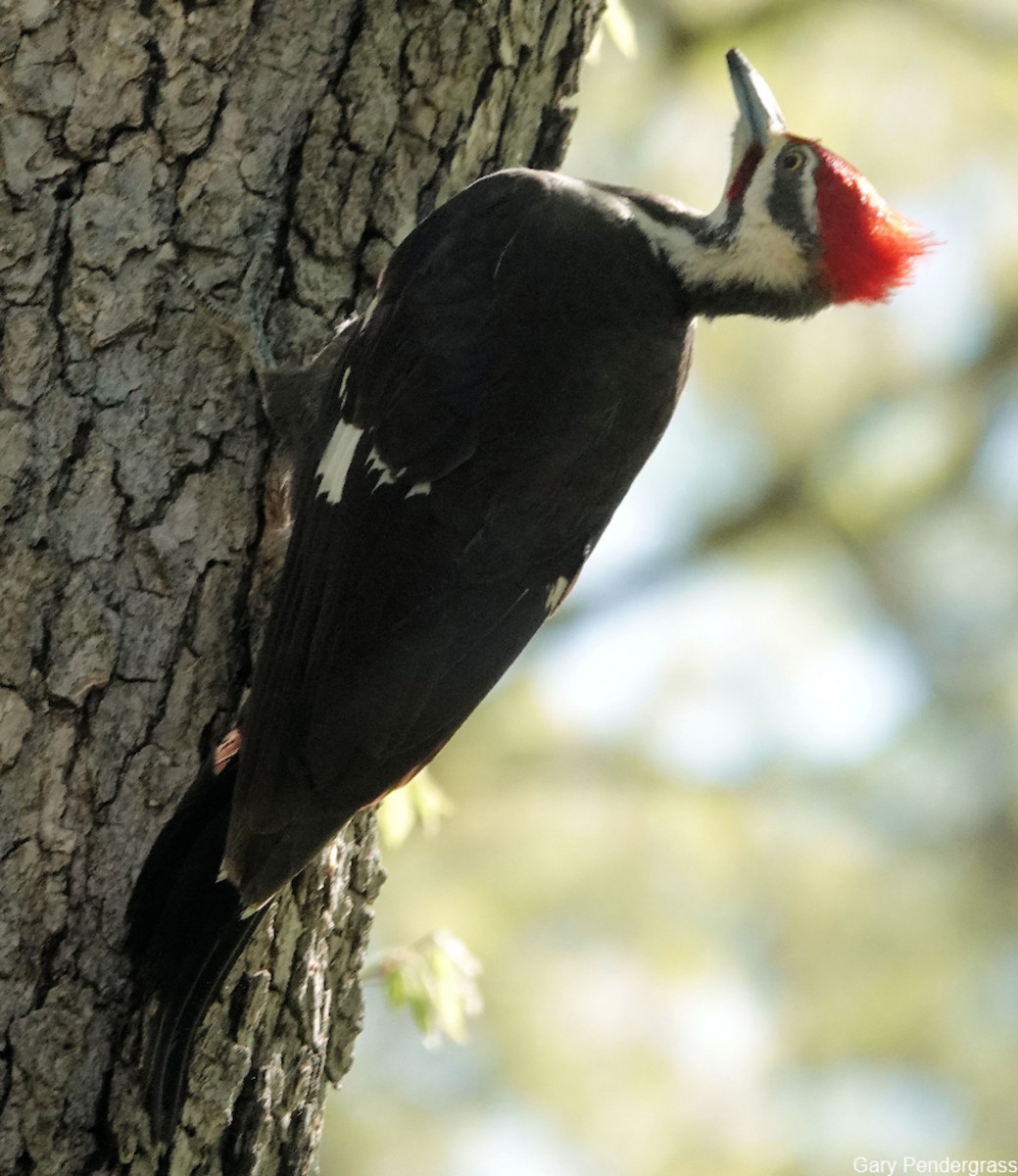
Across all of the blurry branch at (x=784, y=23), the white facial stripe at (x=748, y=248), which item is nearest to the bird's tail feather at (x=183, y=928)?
the white facial stripe at (x=748, y=248)

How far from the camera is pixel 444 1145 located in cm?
597

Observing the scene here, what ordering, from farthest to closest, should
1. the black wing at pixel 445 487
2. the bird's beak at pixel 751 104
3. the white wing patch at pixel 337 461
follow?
the bird's beak at pixel 751 104, the white wing patch at pixel 337 461, the black wing at pixel 445 487

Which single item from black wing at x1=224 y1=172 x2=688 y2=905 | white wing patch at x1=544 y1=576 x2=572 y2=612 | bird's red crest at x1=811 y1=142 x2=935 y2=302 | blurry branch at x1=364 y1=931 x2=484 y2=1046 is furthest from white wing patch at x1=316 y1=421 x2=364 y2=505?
blurry branch at x1=364 y1=931 x2=484 y2=1046

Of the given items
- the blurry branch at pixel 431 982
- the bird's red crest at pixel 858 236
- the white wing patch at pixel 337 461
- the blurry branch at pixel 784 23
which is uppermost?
the blurry branch at pixel 784 23

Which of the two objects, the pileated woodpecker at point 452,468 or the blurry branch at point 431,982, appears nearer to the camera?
the pileated woodpecker at point 452,468

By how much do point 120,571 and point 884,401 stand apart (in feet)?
16.5

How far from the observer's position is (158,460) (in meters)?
2.18

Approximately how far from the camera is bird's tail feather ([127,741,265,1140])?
1.98 meters

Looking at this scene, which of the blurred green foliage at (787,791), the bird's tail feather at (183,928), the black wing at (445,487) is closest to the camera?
the bird's tail feather at (183,928)

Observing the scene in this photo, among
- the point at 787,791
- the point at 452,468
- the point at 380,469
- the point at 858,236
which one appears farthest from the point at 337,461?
the point at 787,791

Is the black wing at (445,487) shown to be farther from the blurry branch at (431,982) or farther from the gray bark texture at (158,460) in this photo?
the blurry branch at (431,982)

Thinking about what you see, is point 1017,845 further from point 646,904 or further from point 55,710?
point 55,710

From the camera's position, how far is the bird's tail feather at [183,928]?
198cm

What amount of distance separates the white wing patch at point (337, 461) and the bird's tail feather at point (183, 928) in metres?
0.41
